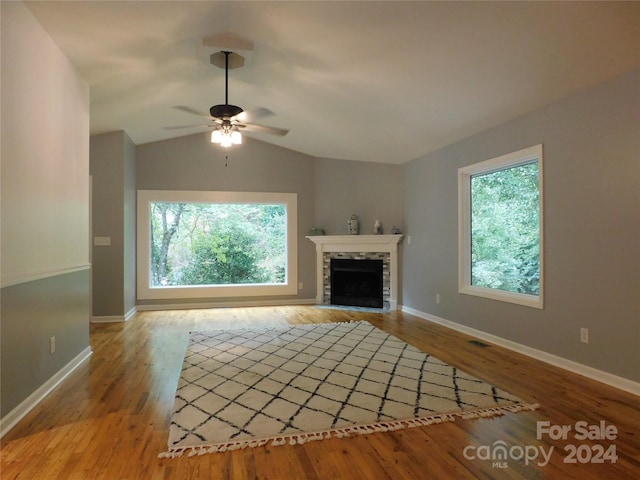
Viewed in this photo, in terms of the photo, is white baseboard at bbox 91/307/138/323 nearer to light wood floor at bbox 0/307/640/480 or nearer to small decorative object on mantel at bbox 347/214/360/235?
light wood floor at bbox 0/307/640/480

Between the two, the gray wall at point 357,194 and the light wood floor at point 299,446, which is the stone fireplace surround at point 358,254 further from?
the light wood floor at point 299,446

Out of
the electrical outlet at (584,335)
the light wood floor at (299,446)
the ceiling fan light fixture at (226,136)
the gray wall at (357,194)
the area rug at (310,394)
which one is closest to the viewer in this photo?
the light wood floor at (299,446)

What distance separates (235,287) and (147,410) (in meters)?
4.14

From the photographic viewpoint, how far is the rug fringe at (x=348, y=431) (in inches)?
77.3

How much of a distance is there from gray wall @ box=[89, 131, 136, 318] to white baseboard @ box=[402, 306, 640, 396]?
4.75 meters

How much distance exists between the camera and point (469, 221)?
15.5 feet

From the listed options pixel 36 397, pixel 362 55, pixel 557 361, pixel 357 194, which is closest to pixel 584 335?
pixel 557 361

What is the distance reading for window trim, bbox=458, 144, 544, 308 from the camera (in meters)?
3.57

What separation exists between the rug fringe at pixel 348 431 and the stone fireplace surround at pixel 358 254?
12.5 feet

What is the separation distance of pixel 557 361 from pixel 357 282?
3565 mm

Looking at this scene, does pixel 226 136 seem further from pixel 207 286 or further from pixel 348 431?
pixel 207 286

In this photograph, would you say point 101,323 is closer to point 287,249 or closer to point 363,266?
point 287,249

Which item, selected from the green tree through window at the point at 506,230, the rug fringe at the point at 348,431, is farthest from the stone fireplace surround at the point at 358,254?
the rug fringe at the point at 348,431

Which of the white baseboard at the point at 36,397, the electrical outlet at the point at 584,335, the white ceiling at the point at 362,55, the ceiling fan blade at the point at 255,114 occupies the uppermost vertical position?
the ceiling fan blade at the point at 255,114
